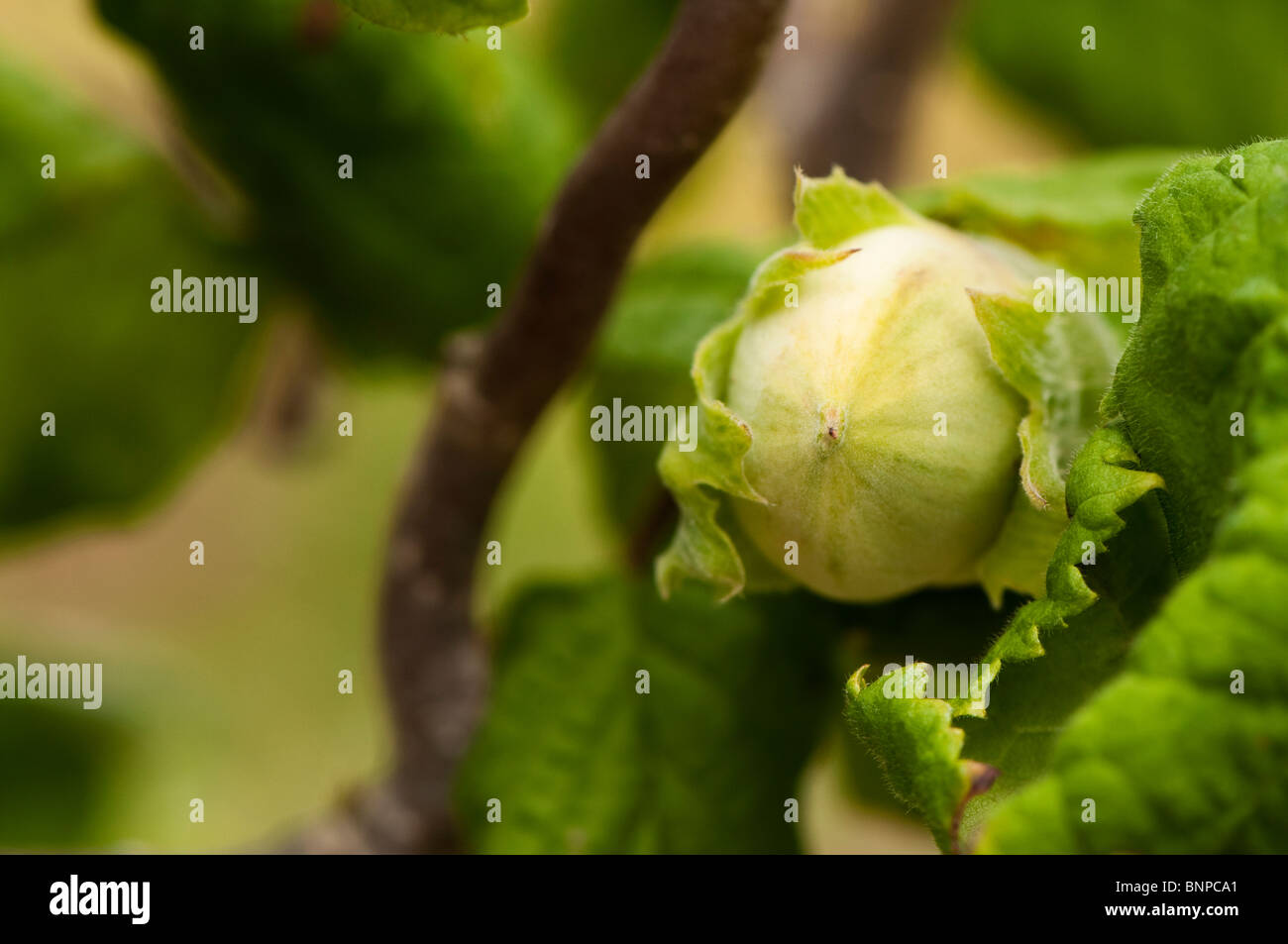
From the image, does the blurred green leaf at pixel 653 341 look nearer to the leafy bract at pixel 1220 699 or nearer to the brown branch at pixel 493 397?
the brown branch at pixel 493 397

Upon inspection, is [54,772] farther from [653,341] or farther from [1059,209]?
[1059,209]

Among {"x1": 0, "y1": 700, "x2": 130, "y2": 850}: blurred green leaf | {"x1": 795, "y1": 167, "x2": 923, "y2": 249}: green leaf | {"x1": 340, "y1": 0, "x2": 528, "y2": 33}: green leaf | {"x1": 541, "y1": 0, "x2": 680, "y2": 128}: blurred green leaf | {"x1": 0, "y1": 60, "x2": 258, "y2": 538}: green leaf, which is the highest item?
{"x1": 541, "y1": 0, "x2": 680, "y2": 128}: blurred green leaf

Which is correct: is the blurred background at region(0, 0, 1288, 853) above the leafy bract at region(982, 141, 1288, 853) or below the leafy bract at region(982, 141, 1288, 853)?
above

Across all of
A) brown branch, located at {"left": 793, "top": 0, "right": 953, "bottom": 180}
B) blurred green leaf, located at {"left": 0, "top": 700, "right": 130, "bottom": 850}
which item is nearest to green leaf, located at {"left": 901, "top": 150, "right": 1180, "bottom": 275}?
brown branch, located at {"left": 793, "top": 0, "right": 953, "bottom": 180}

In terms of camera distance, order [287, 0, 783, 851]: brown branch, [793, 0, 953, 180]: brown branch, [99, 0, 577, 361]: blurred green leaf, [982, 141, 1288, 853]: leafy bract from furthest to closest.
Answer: [793, 0, 953, 180]: brown branch < [99, 0, 577, 361]: blurred green leaf < [287, 0, 783, 851]: brown branch < [982, 141, 1288, 853]: leafy bract

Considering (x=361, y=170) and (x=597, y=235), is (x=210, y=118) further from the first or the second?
(x=597, y=235)

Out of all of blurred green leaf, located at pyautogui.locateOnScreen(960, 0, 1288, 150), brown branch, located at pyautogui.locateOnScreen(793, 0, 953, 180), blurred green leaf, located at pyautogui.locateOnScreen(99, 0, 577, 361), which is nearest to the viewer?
blurred green leaf, located at pyautogui.locateOnScreen(99, 0, 577, 361)

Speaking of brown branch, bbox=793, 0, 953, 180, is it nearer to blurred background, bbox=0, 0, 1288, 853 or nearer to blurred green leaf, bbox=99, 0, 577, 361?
blurred background, bbox=0, 0, 1288, 853
